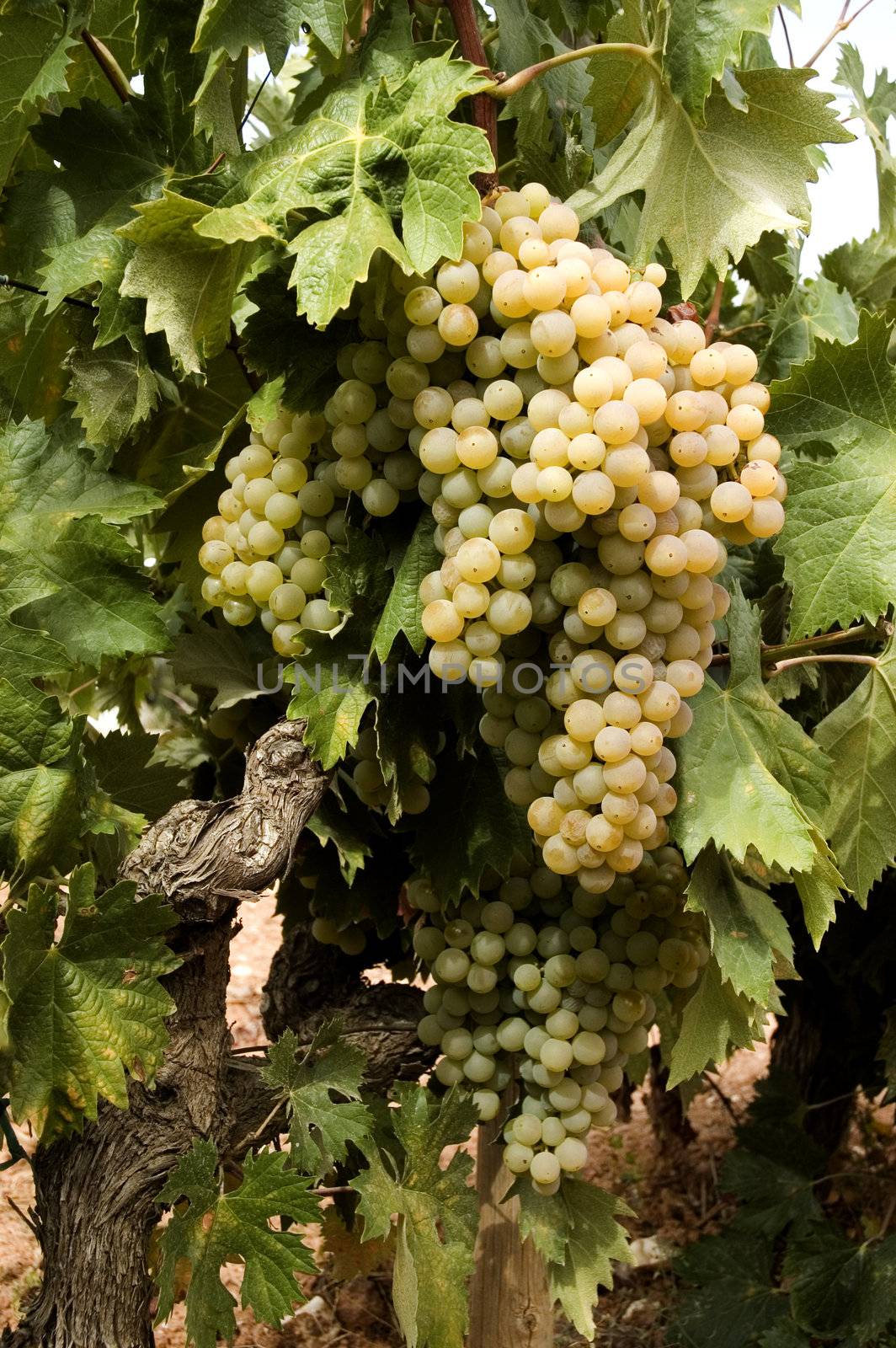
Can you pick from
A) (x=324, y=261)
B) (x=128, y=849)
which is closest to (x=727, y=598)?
(x=324, y=261)

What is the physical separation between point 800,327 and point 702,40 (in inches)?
19.3

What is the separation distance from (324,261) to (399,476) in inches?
7.1

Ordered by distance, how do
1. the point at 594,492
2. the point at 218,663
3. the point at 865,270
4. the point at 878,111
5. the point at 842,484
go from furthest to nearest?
the point at 865,270 → the point at 878,111 → the point at 218,663 → the point at 842,484 → the point at 594,492

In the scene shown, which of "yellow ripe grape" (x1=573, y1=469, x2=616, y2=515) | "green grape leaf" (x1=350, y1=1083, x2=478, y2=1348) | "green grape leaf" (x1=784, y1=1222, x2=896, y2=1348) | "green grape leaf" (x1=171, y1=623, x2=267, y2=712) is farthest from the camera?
"green grape leaf" (x1=784, y1=1222, x2=896, y2=1348)

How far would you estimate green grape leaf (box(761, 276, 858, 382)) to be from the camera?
1346 mm

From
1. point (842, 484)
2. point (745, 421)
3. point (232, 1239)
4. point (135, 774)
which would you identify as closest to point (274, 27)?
point (745, 421)

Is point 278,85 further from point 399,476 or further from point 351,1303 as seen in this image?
point 351,1303

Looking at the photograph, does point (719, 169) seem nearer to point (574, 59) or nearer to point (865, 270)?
point (574, 59)

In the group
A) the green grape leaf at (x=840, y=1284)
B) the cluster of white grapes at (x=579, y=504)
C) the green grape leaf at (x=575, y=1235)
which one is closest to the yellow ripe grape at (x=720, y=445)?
the cluster of white grapes at (x=579, y=504)

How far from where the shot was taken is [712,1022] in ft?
3.53


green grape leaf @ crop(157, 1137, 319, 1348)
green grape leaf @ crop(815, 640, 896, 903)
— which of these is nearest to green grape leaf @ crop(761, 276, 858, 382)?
green grape leaf @ crop(815, 640, 896, 903)

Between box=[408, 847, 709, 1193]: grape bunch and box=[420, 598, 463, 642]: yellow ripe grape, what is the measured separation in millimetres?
339

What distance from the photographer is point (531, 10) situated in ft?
3.92

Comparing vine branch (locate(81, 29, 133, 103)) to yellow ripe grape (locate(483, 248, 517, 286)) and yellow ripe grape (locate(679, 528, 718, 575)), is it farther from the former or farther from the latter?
yellow ripe grape (locate(679, 528, 718, 575))
